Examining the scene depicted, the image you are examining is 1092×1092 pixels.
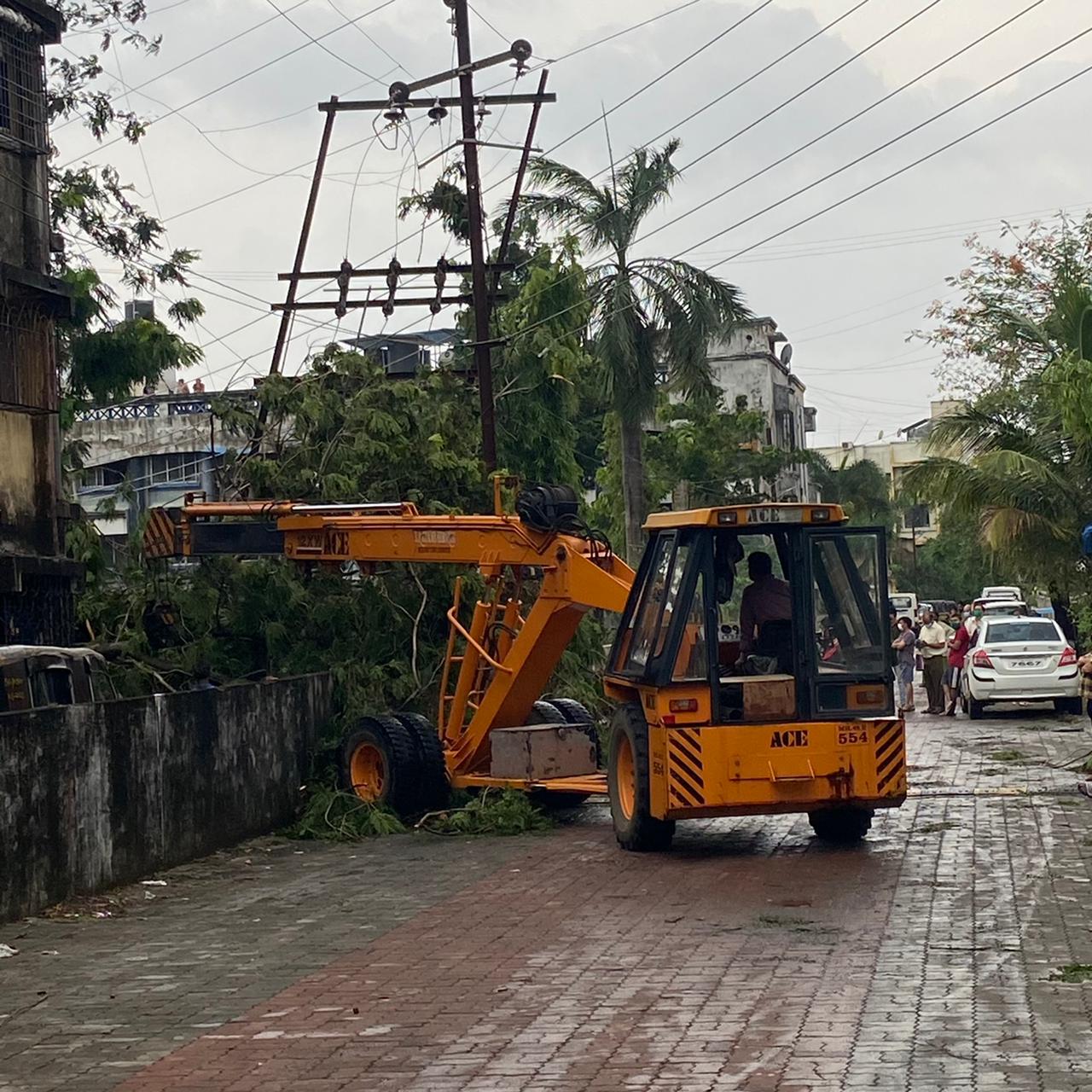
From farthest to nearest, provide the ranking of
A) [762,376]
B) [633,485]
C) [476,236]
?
[762,376] → [633,485] → [476,236]

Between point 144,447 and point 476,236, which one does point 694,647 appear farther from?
point 144,447

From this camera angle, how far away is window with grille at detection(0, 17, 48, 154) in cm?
2167

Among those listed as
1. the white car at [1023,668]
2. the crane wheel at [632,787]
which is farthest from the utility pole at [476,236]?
the white car at [1023,668]

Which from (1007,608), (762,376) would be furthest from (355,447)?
(762,376)

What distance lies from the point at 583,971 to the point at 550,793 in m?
7.81

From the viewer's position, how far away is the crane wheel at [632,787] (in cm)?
1467

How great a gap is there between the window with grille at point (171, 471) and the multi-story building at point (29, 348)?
1143 inches

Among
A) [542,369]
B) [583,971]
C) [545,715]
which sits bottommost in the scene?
[583,971]

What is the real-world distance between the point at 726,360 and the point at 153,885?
204 feet

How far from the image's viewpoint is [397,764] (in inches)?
677

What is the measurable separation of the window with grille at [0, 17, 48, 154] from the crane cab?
36.0ft

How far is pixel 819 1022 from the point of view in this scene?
27.3ft

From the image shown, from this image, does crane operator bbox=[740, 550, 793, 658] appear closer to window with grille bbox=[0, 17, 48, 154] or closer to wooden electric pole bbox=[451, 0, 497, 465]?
wooden electric pole bbox=[451, 0, 497, 465]

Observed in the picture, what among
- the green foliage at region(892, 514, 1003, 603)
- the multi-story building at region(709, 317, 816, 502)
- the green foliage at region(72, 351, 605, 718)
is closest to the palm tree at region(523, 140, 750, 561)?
the green foliage at region(72, 351, 605, 718)
